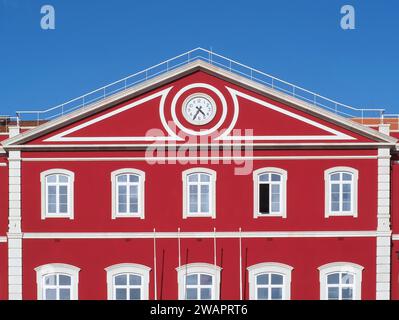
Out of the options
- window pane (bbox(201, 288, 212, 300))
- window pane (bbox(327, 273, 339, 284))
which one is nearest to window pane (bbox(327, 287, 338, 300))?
window pane (bbox(327, 273, 339, 284))

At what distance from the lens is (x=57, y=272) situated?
19.2 metres

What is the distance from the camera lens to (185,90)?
19.5 meters

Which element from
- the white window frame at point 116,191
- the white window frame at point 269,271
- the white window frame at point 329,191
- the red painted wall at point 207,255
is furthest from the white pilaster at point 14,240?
the white window frame at point 329,191

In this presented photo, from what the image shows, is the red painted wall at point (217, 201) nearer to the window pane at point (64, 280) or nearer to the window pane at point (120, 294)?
the window pane at point (64, 280)

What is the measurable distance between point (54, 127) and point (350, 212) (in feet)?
37.5

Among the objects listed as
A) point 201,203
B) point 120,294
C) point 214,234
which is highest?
point 201,203

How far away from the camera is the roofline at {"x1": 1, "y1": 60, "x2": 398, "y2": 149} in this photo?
19.1m

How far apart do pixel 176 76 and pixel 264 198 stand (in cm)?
561

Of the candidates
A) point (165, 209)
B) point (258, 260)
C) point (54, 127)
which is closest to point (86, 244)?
point (165, 209)

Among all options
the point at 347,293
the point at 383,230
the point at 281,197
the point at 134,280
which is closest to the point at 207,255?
the point at 134,280

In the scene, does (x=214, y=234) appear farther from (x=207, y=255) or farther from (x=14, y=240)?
(x=14, y=240)

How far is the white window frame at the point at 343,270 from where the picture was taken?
19.1 meters

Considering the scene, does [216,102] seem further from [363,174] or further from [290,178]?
[363,174]

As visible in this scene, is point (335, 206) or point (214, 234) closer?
point (214, 234)
